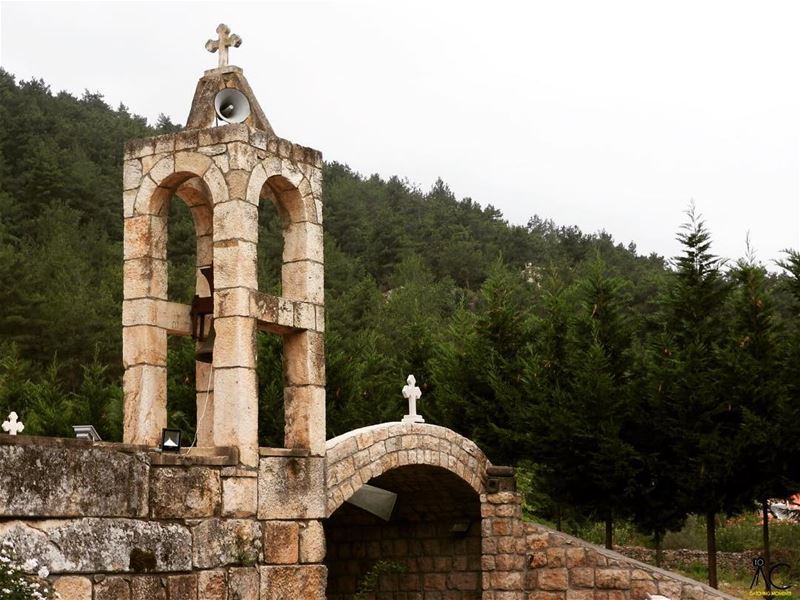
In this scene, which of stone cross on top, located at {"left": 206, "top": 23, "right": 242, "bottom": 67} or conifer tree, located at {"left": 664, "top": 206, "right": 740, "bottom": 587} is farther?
conifer tree, located at {"left": 664, "top": 206, "right": 740, "bottom": 587}

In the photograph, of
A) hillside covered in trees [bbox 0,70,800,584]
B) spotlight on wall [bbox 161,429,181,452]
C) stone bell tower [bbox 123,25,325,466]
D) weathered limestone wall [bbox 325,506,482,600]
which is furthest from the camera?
hillside covered in trees [bbox 0,70,800,584]

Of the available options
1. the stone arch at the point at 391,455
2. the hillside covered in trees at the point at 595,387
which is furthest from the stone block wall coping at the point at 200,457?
the hillside covered in trees at the point at 595,387

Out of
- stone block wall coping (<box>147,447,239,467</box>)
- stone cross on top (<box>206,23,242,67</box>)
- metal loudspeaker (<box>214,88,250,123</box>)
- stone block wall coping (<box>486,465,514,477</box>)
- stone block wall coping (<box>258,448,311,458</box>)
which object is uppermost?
stone cross on top (<box>206,23,242,67</box>)

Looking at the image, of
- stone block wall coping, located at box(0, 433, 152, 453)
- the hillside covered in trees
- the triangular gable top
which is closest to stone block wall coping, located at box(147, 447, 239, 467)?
stone block wall coping, located at box(0, 433, 152, 453)

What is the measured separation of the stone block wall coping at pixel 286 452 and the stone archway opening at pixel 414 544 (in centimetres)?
417

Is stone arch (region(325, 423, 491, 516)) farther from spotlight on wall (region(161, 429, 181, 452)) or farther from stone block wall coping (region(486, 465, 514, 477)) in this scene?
spotlight on wall (region(161, 429, 181, 452))

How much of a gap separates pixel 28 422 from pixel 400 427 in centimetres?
1042

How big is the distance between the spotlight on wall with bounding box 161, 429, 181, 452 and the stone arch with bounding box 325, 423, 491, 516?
1.81m

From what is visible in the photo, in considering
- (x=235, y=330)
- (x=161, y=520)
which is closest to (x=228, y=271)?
(x=235, y=330)

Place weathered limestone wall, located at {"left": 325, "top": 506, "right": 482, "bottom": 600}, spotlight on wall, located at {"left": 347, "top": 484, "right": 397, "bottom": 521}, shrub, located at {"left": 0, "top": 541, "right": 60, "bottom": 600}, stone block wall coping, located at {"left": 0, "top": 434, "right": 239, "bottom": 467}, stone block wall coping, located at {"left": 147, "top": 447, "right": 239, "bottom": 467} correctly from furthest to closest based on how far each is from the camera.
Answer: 1. weathered limestone wall, located at {"left": 325, "top": 506, "right": 482, "bottom": 600}
2. spotlight on wall, located at {"left": 347, "top": 484, "right": 397, "bottom": 521}
3. stone block wall coping, located at {"left": 147, "top": 447, "right": 239, "bottom": 467}
4. stone block wall coping, located at {"left": 0, "top": 434, "right": 239, "bottom": 467}
5. shrub, located at {"left": 0, "top": 541, "right": 60, "bottom": 600}

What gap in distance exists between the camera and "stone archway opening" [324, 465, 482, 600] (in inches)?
595

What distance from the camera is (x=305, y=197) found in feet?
36.1

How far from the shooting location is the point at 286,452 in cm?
1040

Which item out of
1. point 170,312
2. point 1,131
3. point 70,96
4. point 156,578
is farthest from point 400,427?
point 70,96
